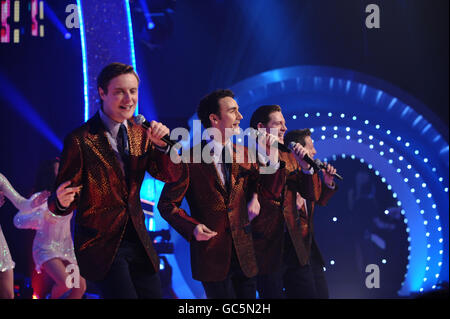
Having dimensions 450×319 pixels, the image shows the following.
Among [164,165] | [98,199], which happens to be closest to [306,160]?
[164,165]

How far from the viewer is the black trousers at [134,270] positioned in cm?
281

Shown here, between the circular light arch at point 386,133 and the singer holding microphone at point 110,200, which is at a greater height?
the circular light arch at point 386,133

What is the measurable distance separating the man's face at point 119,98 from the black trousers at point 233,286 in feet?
3.30

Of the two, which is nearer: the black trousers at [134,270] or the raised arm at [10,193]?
the black trousers at [134,270]

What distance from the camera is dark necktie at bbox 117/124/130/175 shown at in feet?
9.96

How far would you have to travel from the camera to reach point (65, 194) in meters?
2.86

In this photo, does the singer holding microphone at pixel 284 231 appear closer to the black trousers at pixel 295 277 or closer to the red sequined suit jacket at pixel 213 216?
the black trousers at pixel 295 277

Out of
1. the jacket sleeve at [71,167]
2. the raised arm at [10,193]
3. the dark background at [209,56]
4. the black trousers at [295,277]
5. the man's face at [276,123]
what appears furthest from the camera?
the dark background at [209,56]

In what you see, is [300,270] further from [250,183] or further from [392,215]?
[392,215]

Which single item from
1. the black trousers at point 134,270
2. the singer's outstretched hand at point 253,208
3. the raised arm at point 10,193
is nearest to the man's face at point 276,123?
the singer's outstretched hand at point 253,208

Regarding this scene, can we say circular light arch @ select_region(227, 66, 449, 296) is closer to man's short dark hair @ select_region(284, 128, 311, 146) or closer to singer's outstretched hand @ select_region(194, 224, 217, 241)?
man's short dark hair @ select_region(284, 128, 311, 146)

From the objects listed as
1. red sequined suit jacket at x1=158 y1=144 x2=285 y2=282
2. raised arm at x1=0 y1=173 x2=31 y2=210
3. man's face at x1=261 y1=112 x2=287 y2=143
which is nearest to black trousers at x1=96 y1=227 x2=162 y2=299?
red sequined suit jacket at x1=158 y1=144 x2=285 y2=282

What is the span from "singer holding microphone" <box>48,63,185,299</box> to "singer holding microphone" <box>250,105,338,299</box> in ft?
3.14
